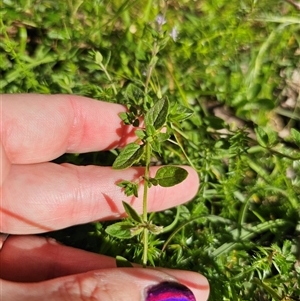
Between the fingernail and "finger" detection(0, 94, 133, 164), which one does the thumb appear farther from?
"finger" detection(0, 94, 133, 164)

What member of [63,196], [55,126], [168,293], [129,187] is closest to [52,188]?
[63,196]

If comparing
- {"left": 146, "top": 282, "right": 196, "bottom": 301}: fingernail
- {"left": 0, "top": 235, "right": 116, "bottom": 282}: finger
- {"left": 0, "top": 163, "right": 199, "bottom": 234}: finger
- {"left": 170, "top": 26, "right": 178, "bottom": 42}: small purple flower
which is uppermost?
{"left": 170, "top": 26, "right": 178, "bottom": 42}: small purple flower

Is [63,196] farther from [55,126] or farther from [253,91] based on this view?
[253,91]

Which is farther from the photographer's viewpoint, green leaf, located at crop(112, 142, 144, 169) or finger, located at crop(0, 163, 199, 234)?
finger, located at crop(0, 163, 199, 234)

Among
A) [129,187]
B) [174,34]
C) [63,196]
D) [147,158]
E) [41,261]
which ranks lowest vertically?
[41,261]

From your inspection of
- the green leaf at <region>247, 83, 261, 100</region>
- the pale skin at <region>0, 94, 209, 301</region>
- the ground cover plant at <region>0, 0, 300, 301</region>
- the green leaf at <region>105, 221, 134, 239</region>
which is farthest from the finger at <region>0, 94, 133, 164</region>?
the green leaf at <region>247, 83, 261, 100</region>

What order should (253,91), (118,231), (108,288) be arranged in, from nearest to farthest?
(108,288), (118,231), (253,91)
